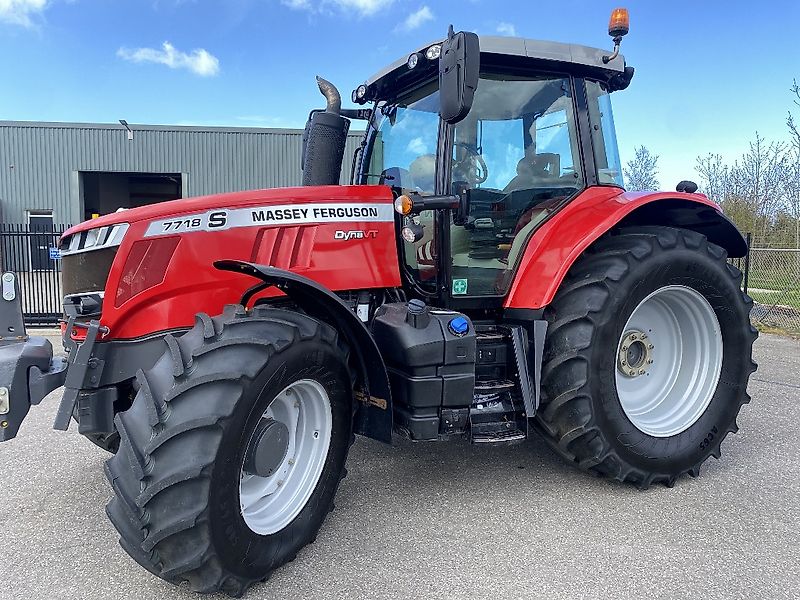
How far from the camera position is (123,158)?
21.7 metres

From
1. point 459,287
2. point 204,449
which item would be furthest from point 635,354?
point 204,449

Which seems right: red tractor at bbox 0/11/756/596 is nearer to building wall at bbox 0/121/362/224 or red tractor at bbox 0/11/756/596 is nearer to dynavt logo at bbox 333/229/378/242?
dynavt logo at bbox 333/229/378/242

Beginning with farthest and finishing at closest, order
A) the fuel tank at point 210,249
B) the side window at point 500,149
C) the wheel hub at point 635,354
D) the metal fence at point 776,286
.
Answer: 1. the metal fence at point 776,286
2. the wheel hub at point 635,354
3. the side window at point 500,149
4. the fuel tank at point 210,249

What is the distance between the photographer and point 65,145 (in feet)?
70.2

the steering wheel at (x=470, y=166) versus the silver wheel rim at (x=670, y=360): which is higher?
the steering wheel at (x=470, y=166)

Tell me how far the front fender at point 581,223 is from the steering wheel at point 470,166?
452mm

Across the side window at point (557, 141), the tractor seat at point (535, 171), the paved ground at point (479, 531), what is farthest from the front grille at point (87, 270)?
the side window at point (557, 141)

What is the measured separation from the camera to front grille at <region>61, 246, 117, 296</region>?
2.73 metres

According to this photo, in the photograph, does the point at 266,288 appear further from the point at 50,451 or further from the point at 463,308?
the point at 50,451

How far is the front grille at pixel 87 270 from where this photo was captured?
8.97 feet

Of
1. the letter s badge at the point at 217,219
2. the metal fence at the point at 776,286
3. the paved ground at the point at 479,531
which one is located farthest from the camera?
the metal fence at the point at 776,286

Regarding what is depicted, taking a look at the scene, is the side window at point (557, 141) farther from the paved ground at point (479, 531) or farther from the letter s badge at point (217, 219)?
the letter s badge at point (217, 219)

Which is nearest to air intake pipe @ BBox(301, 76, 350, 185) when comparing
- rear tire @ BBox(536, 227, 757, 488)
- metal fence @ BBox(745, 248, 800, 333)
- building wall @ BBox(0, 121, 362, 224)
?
rear tire @ BBox(536, 227, 757, 488)

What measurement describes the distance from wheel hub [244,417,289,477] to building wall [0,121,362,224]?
19.5 m
